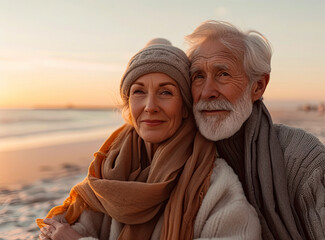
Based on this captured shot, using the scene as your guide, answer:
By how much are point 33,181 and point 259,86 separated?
509 cm

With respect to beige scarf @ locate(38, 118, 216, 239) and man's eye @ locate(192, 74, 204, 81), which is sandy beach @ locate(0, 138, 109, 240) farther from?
man's eye @ locate(192, 74, 204, 81)

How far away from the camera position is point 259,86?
110 inches

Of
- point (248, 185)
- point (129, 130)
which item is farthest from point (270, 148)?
point (129, 130)

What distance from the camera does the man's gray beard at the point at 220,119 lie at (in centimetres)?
254

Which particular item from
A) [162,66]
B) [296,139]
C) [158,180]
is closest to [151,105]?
[162,66]

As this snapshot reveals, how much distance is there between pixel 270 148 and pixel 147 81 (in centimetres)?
103

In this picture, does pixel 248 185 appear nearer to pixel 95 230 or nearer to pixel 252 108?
pixel 252 108

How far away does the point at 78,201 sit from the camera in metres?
2.82

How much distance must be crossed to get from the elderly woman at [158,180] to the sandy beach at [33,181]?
2059 millimetres

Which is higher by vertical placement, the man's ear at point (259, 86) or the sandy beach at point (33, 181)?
the man's ear at point (259, 86)

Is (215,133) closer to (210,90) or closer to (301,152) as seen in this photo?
Result: (210,90)

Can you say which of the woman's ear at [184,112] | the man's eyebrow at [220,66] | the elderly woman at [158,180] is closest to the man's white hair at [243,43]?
the man's eyebrow at [220,66]

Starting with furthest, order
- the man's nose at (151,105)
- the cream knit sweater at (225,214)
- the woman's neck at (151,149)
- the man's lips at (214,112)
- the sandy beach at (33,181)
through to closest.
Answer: the sandy beach at (33,181), the woman's neck at (151,149), the man's lips at (214,112), the man's nose at (151,105), the cream knit sweater at (225,214)

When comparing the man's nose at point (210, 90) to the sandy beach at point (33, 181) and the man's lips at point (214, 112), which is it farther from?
the sandy beach at point (33, 181)
